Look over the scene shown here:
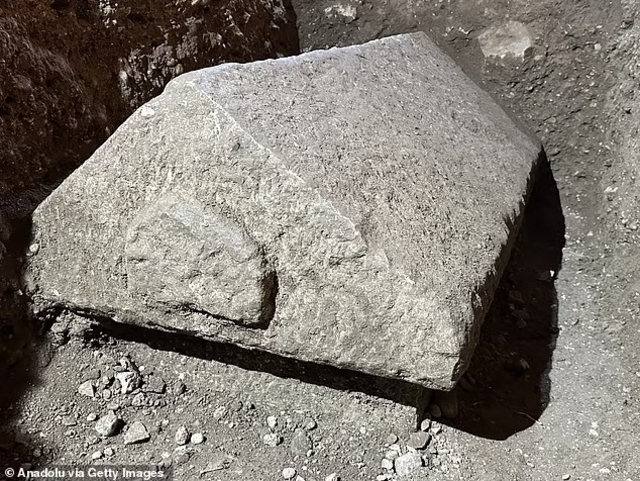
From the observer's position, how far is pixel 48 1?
4.63ft

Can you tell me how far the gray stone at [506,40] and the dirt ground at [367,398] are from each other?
241 mm

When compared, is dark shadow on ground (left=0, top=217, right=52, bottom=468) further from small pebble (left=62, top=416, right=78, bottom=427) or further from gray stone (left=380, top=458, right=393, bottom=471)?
gray stone (left=380, top=458, right=393, bottom=471)

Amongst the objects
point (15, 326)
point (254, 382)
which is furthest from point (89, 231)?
point (254, 382)

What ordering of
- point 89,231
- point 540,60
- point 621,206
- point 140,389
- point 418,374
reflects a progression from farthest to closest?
1. point 540,60
2. point 621,206
3. point 140,389
4. point 89,231
5. point 418,374

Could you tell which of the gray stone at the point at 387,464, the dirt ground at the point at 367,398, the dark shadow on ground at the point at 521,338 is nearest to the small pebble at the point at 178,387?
the dirt ground at the point at 367,398

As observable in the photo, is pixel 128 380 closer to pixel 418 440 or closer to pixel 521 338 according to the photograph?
pixel 418 440

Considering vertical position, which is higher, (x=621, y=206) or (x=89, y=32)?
(x=89, y=32)

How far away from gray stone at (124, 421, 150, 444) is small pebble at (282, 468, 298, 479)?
256 mm

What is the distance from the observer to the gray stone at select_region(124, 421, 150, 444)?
1.19 meters

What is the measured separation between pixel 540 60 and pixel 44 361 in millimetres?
1429

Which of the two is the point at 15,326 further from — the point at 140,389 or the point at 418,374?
the point at 418,374

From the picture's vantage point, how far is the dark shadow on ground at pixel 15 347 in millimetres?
1181

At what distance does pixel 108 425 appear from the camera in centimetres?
119

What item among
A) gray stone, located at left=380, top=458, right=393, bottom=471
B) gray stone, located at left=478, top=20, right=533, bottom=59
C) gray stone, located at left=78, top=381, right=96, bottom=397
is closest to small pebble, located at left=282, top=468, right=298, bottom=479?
gray stone, located at left=380, top=458, right=393, bottom=471
